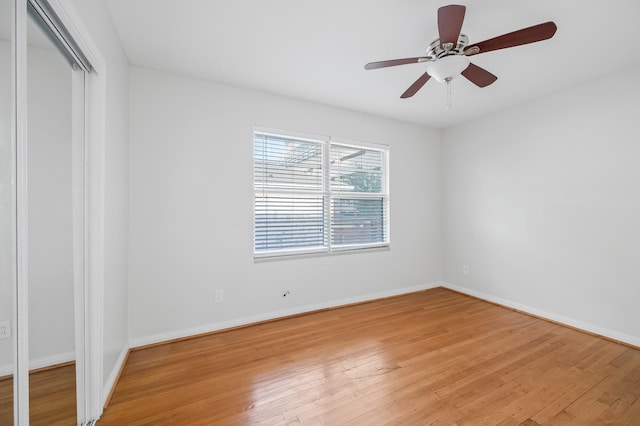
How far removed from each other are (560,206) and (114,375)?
177 inches

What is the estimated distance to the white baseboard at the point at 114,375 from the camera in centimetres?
172

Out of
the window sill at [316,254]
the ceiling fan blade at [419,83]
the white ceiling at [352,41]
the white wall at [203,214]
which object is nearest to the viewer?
the white ceiling at [352,41]

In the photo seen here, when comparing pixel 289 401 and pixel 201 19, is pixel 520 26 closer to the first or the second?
pixel 201 19

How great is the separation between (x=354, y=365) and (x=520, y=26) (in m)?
2.83

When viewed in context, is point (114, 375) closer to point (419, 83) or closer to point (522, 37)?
point (419, 83)

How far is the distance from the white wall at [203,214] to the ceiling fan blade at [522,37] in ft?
6.58

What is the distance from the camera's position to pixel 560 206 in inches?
119

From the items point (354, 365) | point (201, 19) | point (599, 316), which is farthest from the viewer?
point (599, 316)

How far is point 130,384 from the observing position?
194 centimetres

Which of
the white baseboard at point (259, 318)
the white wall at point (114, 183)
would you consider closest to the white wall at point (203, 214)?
the white baseboard at point (259, 318)

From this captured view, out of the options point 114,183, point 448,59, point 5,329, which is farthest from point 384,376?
point 114,183

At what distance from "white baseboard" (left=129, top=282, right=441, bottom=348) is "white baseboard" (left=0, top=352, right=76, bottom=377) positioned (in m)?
1.12

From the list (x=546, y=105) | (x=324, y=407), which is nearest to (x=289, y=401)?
(x=324, y=407)

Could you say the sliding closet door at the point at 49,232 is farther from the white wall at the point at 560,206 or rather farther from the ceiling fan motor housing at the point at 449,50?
the white wall at the point at 560,206
